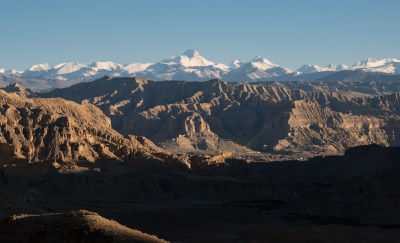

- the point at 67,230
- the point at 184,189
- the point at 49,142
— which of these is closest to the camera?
the point at 67,230

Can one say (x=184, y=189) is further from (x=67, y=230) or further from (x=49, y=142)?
(x=67, y=230)

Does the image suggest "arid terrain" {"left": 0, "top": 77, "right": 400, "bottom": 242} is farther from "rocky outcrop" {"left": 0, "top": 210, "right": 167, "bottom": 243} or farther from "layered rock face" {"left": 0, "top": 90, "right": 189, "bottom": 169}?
"rocky outcrop" {"left": 0, "top": 210, "right": 167, "bottom": 243}

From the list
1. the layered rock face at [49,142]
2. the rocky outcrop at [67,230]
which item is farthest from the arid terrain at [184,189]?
the rocky outcrop at [67,230]

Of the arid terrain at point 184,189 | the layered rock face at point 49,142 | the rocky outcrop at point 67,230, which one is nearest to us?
the rocky outcrop at point 67,230

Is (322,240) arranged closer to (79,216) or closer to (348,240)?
(348,240)

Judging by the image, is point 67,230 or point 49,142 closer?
point 67,230

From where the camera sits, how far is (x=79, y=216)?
2238 inches

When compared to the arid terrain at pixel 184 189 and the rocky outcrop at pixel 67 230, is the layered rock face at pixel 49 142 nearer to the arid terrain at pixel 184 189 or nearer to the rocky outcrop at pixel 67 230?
the arid terrain at pixel 184 189

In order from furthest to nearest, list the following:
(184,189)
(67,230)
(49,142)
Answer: (49,142)
(184,189)
(67,230)

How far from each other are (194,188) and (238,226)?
39.2 metres

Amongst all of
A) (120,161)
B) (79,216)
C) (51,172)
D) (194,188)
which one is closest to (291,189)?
(194,188)

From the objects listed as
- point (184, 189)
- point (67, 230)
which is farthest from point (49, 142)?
point (67, 230)

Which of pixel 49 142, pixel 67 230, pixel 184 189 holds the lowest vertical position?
pixel 184 189

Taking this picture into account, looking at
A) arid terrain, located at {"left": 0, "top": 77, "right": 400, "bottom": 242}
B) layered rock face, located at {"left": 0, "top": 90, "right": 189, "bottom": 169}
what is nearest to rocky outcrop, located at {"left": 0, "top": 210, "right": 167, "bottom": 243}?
arid terrain, located at {"left": 0, "top": 77, "right": 400, "bottom": 242}
